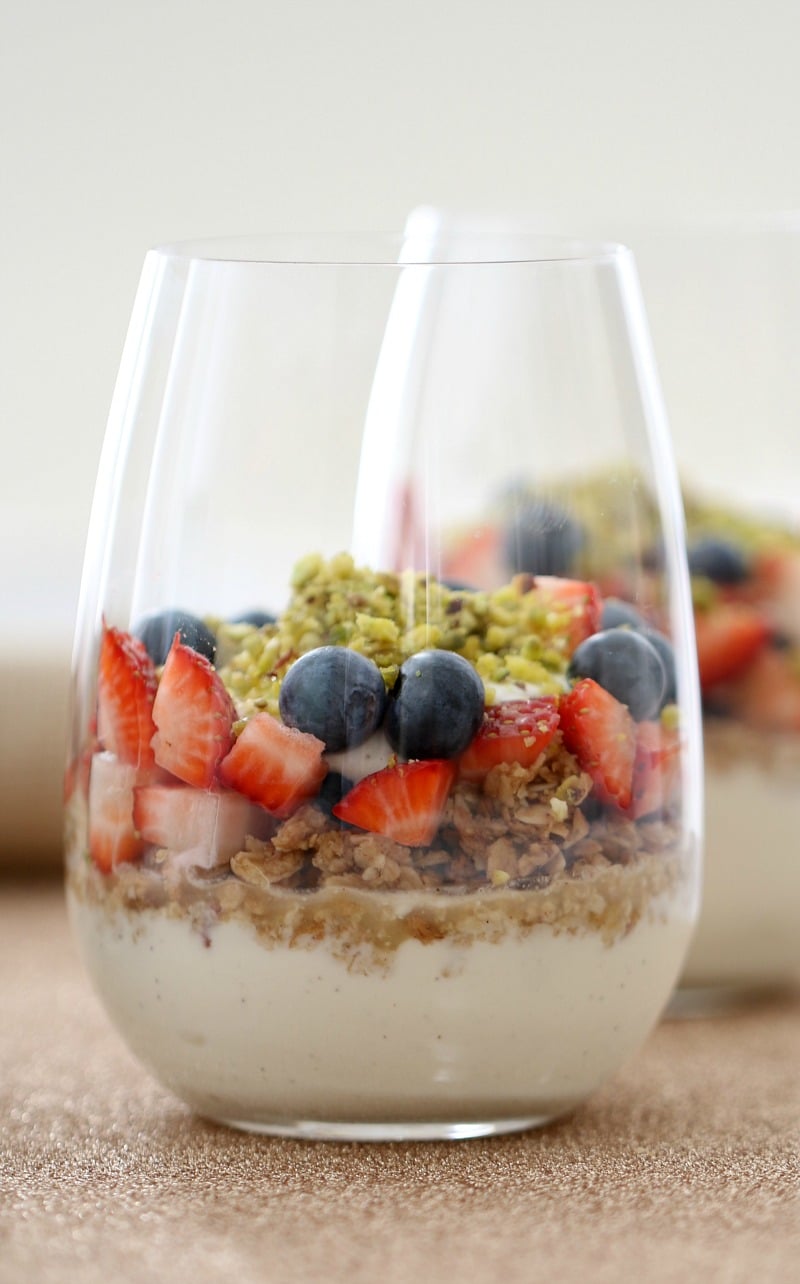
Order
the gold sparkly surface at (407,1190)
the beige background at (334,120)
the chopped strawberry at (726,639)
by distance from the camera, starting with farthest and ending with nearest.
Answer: the beige background at (334,120), the chopped strawberry at (726,639), the gold sparkly surface at (407,1190)

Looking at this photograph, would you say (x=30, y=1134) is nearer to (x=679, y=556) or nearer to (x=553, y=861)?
(x=553, y=861)

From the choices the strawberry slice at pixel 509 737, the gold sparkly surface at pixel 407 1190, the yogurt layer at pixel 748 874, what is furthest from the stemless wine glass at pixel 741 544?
the strawberry slice at pixel 509 737

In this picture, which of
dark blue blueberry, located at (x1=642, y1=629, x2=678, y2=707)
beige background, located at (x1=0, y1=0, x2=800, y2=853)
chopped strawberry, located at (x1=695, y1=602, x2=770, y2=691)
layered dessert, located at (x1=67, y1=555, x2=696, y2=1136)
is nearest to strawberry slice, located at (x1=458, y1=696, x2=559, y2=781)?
layered dessert, located at (x1=67, y1=555, x2=696, y2=1136)

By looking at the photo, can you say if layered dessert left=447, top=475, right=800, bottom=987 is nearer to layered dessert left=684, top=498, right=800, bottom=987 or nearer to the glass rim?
layered dessert left=684, top=498, right=800, bottom=987

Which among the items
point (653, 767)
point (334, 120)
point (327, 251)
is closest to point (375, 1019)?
point (653, 767)

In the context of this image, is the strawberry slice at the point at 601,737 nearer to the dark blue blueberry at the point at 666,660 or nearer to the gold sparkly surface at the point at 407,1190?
the dark blue blueberry at the point at 666,660

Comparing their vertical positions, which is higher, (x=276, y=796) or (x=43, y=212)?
(x=43, y=212)

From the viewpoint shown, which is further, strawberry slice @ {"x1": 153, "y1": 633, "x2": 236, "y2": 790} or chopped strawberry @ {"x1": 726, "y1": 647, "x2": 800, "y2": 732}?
chopped strawberry @ {"x1": 726, "y1": 647, "x2": 800, "y2": 732}

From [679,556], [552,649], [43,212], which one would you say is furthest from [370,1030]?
[43,212]
